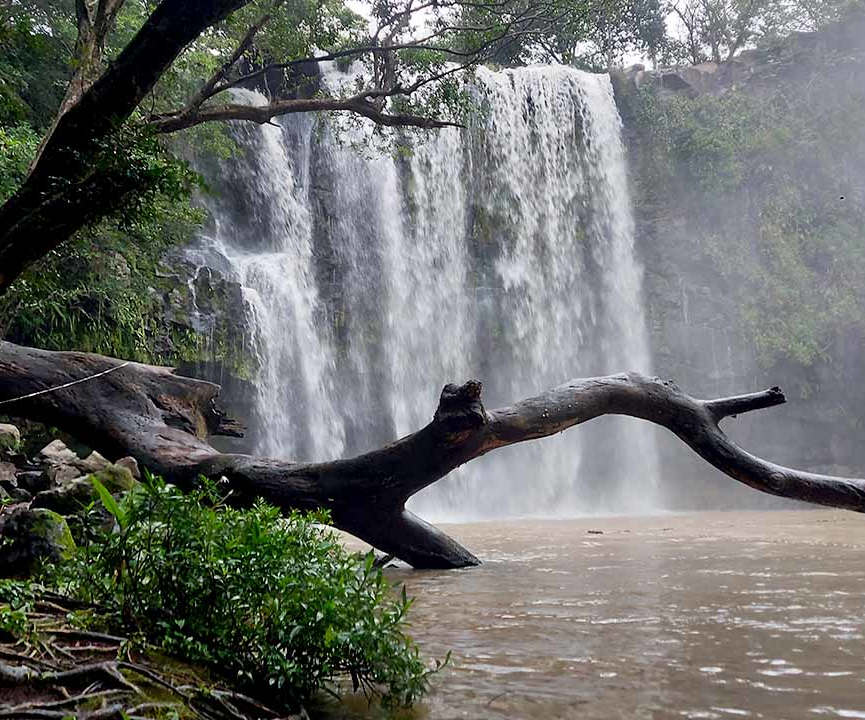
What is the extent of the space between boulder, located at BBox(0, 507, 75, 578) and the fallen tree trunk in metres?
2.37

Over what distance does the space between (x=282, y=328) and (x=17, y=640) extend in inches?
527

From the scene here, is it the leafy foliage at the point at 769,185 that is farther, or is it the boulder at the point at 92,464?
the leafy foliage at the point at 769,185

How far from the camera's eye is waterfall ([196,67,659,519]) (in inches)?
632

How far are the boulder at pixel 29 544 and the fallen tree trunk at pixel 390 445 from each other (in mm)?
2368

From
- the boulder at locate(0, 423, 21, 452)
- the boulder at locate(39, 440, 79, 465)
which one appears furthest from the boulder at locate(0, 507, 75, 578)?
the boulder at locate(0, 423, 21, 452)

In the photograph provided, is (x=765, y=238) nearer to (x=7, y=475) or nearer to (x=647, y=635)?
(x=647, y=635)

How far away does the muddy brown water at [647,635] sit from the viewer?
2.71 m

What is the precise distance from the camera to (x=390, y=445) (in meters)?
5.98

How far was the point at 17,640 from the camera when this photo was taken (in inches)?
90.6

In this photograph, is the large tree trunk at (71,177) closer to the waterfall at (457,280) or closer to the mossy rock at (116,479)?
the mossy rock at (116,479)

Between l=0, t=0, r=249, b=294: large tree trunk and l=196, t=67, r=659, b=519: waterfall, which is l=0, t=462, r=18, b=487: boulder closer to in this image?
l=0, t=0, r=249, b=294: large tree trunk

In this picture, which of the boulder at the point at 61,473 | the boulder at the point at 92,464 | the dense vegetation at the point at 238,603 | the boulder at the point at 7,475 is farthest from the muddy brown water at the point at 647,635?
the boulder at the point at 7,475

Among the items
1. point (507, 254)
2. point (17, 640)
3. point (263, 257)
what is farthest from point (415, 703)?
point (507, 254)

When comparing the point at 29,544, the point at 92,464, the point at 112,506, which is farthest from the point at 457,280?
the point at 112,506
